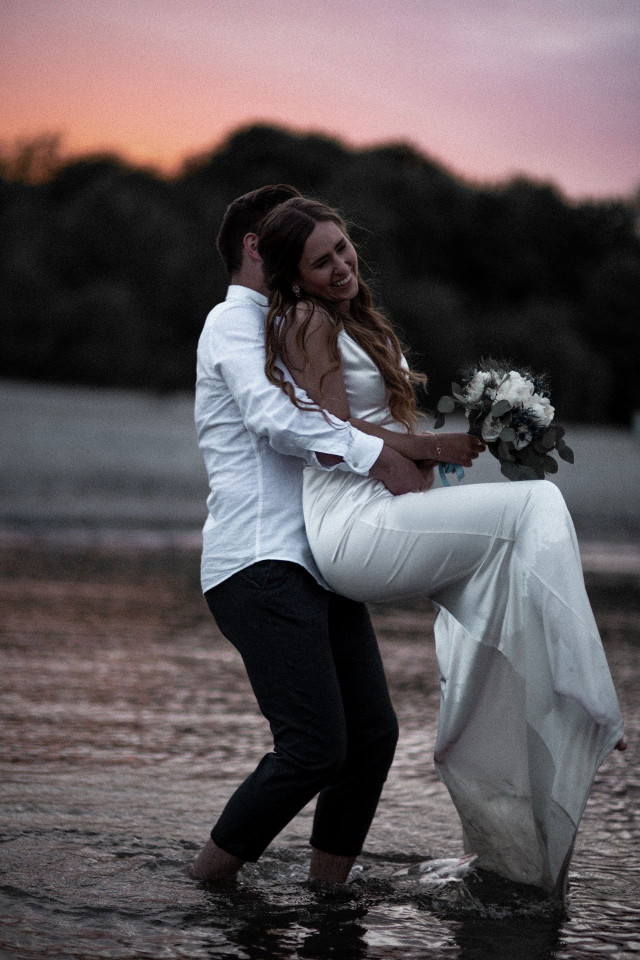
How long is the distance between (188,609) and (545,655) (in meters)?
5.95

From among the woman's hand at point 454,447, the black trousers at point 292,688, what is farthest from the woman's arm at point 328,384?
the black trousers at point 292,688

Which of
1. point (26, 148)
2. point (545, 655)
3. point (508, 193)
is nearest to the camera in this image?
point (545, 655)

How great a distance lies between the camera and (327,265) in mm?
3309

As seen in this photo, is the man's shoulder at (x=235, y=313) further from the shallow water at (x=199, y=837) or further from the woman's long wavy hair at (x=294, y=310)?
the shallow water at (x=199, y=837)

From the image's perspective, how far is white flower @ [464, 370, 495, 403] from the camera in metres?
3.35

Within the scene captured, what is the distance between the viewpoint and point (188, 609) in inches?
353

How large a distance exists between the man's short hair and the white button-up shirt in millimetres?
119

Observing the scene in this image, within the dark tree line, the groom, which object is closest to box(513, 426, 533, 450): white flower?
the groom

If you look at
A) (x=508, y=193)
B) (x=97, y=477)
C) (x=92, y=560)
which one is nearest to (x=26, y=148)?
(x=508, y=193)

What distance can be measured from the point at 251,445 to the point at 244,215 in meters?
0.63

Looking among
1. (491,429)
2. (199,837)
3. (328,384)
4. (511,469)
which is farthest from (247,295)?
(199,837)

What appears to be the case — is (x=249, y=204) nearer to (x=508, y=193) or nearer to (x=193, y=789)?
(x=193, y=789)

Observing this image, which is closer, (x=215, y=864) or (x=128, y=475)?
(x=215, y=864)

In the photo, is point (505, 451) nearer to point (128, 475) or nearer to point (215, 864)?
point (215, 864)
